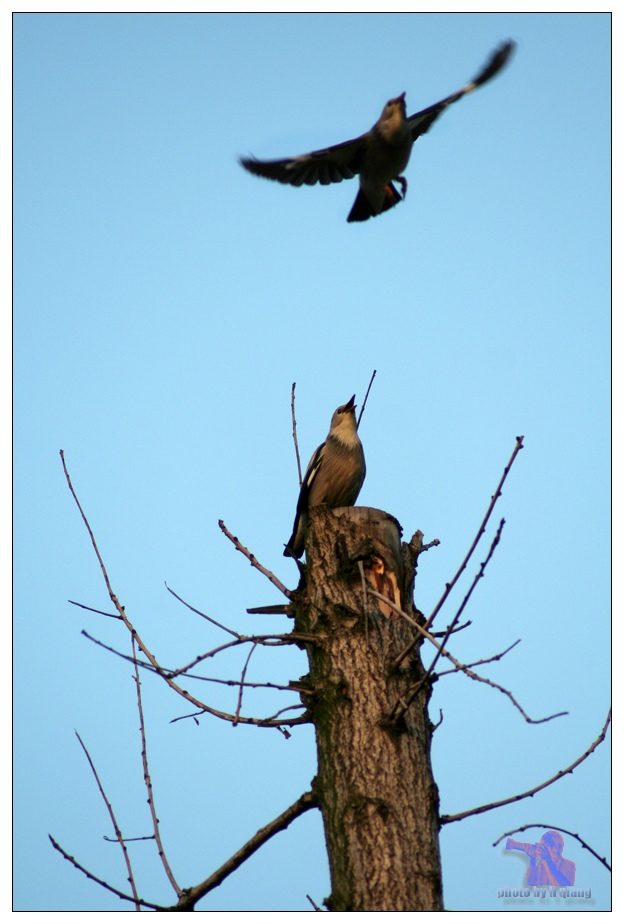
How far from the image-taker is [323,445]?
6402 millimetres

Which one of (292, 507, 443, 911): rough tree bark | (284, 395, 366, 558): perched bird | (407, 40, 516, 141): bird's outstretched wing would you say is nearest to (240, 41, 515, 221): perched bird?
(407, 40, 516, 141): bird's outstretched wing

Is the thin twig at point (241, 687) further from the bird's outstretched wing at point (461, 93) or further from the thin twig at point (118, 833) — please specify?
the bird's outstretched wing at point (461, 93)

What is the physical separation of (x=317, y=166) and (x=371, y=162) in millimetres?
486

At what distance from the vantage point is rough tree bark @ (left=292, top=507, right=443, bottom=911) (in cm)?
301

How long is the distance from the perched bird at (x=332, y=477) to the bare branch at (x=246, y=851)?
259cm

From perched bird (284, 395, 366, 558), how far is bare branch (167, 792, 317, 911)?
8.49 ft

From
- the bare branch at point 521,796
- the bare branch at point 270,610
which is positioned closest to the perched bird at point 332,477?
the bare branch at point 270,610

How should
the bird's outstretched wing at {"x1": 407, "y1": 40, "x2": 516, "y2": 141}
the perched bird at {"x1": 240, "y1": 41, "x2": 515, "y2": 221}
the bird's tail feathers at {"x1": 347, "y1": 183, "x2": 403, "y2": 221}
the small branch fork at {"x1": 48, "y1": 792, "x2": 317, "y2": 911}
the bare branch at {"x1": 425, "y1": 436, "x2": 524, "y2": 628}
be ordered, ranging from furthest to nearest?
the bird's tail feathers at {"x1": 347, "y1": 183, "x2": 403, "y2": 221}
the perched bird at {"x1": 240, "y1": 41, "x2": 515, "y2": 221}
the bird's outstretched wing at {"x1": 407, "y1": 40, "x2": 516, "y2": 141}
the small branch fork at {"x1": 48, "y1": 792, "x2": 317, "y2": 911}
the bare branch at {"x1": 425, "y1": 436, "x2": 524, "y2": 628}

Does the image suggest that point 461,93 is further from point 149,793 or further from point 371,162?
point 149,793

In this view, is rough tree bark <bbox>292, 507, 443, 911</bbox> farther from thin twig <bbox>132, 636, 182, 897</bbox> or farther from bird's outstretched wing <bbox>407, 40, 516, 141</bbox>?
bird's outstretched wing <bbox>407, 40, 516, 141</bbox>

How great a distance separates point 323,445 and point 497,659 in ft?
11.6

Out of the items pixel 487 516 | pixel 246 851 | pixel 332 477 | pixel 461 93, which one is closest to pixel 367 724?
pixel 246 851

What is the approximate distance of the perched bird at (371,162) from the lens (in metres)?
5.64

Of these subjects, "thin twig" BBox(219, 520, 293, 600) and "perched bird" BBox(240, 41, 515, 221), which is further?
"perched bird" BBox(240, 41, 515, 221)
